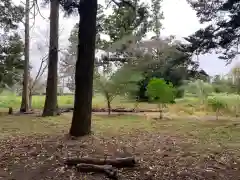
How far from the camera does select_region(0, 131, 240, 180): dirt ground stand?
527 centimetres

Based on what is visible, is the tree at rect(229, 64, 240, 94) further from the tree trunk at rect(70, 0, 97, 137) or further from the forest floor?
the tree trunk at rect(70, 0, 97, 137)

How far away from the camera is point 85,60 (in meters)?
7.20

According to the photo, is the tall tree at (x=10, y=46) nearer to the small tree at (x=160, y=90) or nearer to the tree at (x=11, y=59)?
the tree at (x=11, y=59)

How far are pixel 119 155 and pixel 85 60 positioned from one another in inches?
88.7

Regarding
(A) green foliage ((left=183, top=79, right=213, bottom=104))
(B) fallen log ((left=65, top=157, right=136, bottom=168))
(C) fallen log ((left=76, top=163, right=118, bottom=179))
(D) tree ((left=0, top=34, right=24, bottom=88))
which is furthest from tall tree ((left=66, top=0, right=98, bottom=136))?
(A) green foliage ((left=183, top=79, right=213, bottom=104))

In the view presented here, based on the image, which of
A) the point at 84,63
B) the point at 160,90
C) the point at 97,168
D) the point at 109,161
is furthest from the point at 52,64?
the point at 97,168

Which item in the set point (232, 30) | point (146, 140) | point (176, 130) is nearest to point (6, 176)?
point (146, 140)

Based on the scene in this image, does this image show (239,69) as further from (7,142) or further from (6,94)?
(6,94)

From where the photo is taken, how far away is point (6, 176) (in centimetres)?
532

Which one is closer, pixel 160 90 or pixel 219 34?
pixel 219 34

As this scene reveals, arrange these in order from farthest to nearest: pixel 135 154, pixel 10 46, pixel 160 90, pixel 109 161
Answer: pixel 10 46, pixel 160 90, pixel 135 154, pixel 109 161

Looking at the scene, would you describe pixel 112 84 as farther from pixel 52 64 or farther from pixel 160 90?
pixel 52 64

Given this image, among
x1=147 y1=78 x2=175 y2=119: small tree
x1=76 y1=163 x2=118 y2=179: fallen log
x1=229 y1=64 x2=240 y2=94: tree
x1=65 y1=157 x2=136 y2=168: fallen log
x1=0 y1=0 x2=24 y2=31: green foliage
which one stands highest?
x1=0 y1=0 x2=24 y2=31: green foliage

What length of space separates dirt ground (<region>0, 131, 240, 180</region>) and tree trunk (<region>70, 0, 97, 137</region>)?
616 mm
